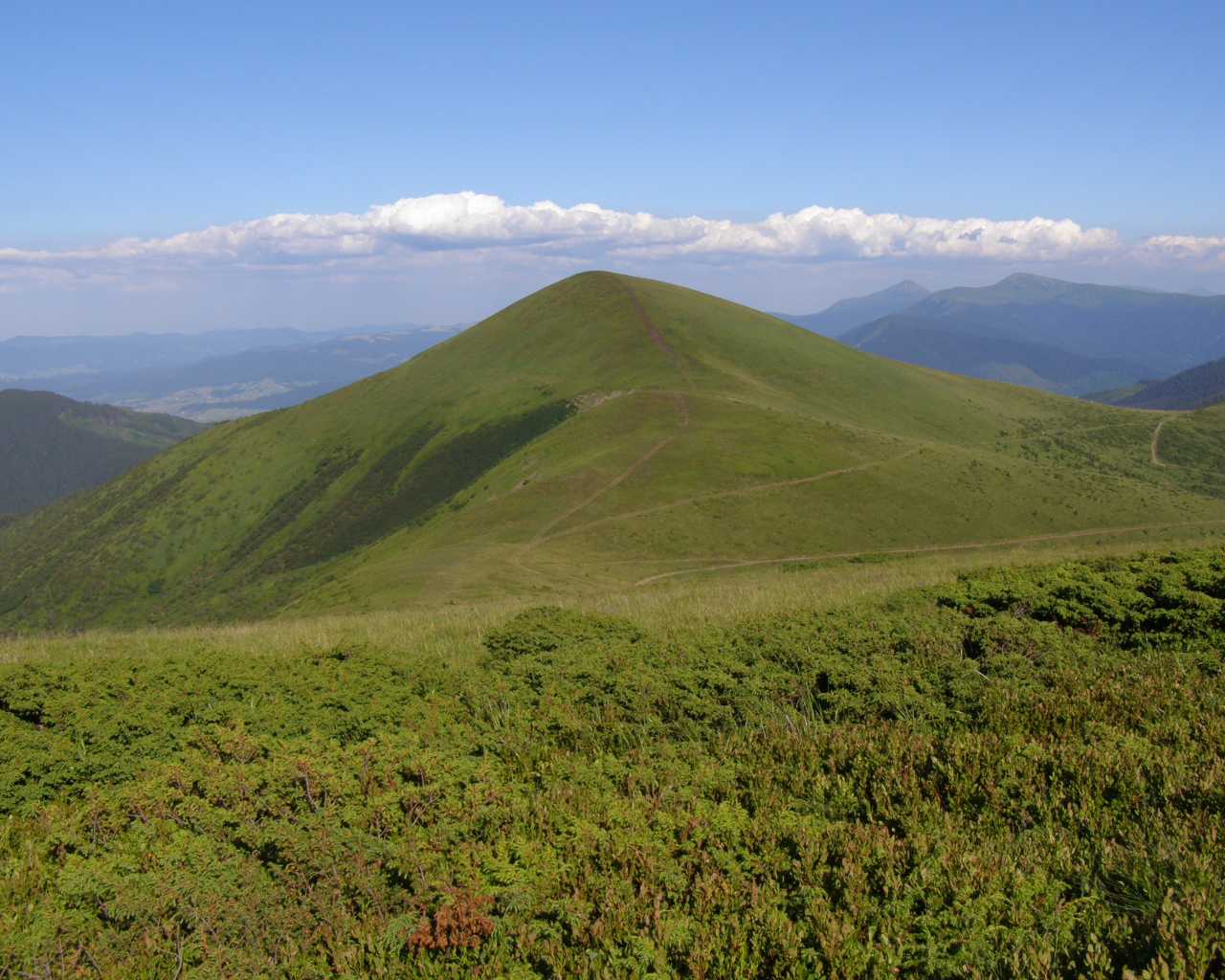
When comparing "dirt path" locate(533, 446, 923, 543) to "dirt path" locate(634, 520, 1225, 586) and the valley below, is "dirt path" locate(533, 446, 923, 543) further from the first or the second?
the valley below

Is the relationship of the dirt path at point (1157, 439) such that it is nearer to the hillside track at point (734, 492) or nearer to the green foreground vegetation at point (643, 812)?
the hillside track at point (734, 492)

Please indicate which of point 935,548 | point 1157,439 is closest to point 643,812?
point 935,548

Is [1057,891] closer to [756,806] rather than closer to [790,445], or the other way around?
[756,806]

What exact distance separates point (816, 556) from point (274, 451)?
112 m

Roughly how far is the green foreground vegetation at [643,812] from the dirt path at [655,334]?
2980 inches

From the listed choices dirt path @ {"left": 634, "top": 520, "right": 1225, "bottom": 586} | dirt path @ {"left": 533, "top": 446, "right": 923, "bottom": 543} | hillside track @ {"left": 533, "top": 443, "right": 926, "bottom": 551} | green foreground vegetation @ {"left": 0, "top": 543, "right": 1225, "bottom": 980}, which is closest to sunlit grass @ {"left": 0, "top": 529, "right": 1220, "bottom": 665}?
green foreground vegetation @ {"left": 0, "top": 543, "right": 1225, "bottom": 980}

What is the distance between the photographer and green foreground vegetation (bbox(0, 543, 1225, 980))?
12.8 feet

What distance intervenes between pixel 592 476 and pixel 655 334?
51913 mm

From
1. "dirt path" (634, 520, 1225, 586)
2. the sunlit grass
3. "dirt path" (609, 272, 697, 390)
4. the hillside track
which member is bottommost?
"dirt path" (634, 520, 1225, 586)

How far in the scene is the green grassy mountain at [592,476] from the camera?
5003 centimetres

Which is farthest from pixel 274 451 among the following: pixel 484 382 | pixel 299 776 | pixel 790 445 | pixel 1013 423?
pixel 299 776

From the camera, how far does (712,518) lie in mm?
51375

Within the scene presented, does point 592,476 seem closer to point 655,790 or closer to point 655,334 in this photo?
point 655,334

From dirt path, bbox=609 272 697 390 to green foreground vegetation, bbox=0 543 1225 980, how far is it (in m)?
75.7
